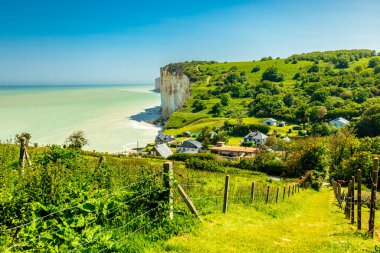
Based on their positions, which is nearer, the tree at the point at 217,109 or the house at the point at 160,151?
the house at the point at 160,151

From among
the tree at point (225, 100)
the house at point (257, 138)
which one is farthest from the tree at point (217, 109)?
the house at point (257, 138)

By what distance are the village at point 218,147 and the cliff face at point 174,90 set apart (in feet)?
143

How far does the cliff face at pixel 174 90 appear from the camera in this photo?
5330 inches

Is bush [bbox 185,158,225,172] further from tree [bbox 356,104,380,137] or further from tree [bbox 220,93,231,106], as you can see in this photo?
Result: tree [bbox 220,93,231,106]

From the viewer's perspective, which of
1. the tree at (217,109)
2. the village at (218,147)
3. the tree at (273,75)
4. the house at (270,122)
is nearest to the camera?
the village at (218,147)

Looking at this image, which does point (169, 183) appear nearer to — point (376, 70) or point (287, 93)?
point (287, 93)

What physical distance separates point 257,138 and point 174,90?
6238 cm

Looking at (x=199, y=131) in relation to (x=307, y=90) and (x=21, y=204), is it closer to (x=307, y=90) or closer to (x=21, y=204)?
(x=307, y=90)

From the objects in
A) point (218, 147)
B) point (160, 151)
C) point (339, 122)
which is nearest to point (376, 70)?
point (339, 122)

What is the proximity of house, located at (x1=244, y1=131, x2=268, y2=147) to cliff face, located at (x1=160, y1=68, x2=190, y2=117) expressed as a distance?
54801 millimetres

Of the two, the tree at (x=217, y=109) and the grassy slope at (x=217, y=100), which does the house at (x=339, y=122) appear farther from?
the tree at (x=217, y=109)

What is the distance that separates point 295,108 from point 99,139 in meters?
68.0

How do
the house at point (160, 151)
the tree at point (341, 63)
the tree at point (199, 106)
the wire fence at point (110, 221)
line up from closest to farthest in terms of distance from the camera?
the wire fence at point (110, 221), the house at point (160, 151), the tree at point (199, 106), the tree at point (341, 63)

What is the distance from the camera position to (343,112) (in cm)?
9931
